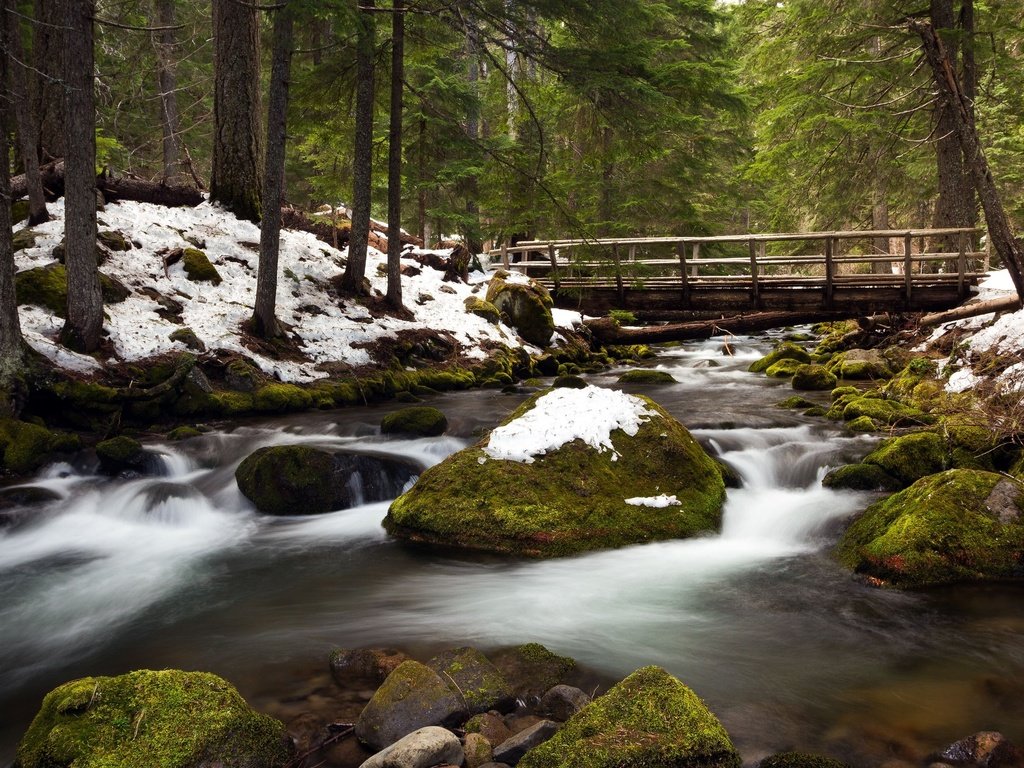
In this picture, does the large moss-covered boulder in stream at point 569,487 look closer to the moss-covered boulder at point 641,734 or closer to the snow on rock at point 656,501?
the snow on rock at point 656,501

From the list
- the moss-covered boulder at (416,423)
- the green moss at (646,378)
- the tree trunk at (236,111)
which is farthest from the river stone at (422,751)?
the tree trunk at (236,111)

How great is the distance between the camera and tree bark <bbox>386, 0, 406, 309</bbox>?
12812 mm

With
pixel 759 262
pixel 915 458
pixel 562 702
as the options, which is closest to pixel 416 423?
pixel 915 458

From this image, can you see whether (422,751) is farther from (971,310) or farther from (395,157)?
(971,310)

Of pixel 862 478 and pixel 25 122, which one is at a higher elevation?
pixel 25 122

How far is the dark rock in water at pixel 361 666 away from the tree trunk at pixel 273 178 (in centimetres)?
809

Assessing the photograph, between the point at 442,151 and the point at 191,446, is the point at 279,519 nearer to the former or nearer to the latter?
the point at 191,446

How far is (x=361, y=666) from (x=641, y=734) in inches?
72.1

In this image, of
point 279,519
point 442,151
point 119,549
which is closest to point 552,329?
point 442,151

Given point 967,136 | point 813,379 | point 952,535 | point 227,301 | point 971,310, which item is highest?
point 967,136

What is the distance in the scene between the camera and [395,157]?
13.4 metres

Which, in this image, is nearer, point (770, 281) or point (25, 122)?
point (25, 122)

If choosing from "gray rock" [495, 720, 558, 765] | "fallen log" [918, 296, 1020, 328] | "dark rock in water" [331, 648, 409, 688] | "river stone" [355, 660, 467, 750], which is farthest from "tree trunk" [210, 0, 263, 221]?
"fallen log" [918, 296, 1020, 328]

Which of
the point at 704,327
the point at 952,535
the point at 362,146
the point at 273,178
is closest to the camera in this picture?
the point at 952,535
